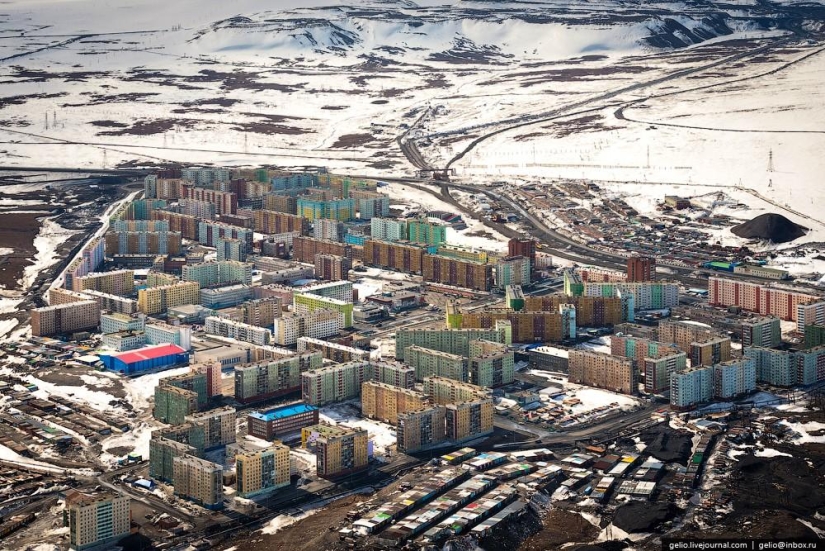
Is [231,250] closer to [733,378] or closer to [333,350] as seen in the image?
[333,350]

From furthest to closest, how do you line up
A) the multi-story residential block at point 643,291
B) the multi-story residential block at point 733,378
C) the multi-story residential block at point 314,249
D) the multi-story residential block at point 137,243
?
1. the multi-story residential block at point 137,243
2. the multi-story residential block at point 314,249
3. the multi-story residential block at point 643,291
4. the multi-story residential block at point 733,378

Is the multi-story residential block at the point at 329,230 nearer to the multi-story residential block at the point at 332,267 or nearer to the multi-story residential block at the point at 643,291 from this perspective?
the multi-story residential block at the point at 332,267

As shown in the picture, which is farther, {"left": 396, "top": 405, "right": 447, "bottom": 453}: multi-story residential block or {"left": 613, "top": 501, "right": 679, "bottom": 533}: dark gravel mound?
{"left": 396, "top": 405, "right": 447, "bottom": 453}: multi-story residential block

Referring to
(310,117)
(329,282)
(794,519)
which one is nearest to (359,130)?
(310,117)

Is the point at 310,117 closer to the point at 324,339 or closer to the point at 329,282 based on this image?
the point at 329,282

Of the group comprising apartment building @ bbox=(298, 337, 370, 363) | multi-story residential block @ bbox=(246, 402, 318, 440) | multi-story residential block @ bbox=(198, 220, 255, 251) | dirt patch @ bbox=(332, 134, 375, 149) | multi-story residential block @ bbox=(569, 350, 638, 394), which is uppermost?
dirt patch @ bbox=(332, 134, 375, 149)

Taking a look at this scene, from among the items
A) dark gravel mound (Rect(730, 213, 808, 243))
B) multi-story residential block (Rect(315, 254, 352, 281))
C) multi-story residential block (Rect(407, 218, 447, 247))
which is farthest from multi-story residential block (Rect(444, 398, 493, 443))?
dark gravel mound (Rect(730, 213, 808, 243))

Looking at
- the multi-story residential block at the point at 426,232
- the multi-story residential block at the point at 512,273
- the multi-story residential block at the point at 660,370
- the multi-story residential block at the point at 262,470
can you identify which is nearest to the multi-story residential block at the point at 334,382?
the multi-story residential block at the point at 262,470

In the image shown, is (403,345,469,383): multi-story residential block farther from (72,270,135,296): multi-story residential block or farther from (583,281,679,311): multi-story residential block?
Result: (72,270,135,296): multi-story residential block
